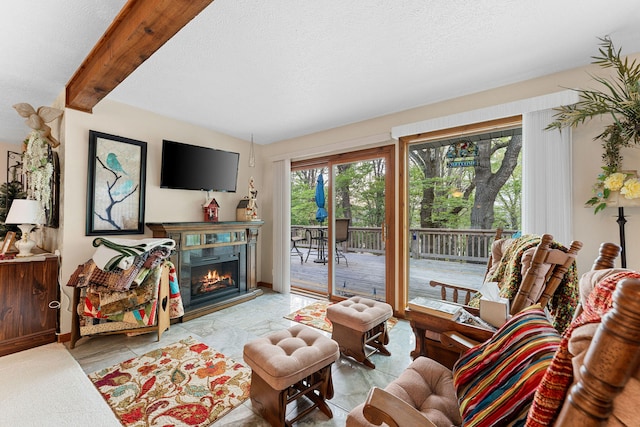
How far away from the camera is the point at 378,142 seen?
11.4 ft

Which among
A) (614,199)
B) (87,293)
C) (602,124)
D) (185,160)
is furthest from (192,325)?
(602,124)

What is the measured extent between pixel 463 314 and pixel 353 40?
199 centimetres

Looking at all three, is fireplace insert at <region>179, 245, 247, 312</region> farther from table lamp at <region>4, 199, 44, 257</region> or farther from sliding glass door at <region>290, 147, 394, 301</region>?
table lamp at <region>4, 199, 44, 257</region>

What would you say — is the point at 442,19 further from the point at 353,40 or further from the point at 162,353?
the point at 162,353

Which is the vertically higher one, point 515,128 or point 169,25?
point 169,25

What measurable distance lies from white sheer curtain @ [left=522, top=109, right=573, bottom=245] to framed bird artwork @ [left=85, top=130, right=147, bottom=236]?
4101 mm

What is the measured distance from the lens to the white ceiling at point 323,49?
5.48 ft

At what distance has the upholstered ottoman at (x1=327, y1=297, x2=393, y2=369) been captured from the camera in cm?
225

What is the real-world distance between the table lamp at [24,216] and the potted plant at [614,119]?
15.6 ft

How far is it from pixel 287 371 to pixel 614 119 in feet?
9.13

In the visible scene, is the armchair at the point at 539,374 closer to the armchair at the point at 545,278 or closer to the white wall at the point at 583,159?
the armchair at the point at 545,278

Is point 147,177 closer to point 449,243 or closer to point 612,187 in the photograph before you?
point 449,243

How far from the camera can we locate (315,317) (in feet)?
10.9

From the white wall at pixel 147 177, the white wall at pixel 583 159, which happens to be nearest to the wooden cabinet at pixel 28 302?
the white wall at pixel 147 177
